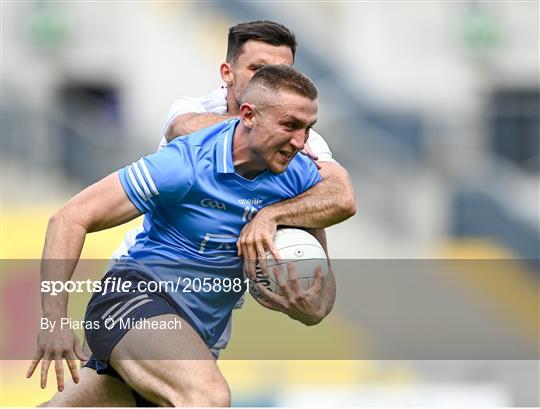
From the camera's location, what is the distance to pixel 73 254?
6.77 metres

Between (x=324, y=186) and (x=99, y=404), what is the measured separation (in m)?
1.54

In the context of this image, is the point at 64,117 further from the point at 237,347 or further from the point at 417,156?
the point at 237,347

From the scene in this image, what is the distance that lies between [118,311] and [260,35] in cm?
164

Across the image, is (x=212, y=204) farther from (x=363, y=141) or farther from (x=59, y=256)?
(x=363, y=141)

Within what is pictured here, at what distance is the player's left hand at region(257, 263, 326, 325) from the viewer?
7113 mm

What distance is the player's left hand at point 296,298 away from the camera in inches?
280

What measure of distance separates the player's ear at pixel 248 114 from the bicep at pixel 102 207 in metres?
0.64

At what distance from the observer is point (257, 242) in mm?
7039

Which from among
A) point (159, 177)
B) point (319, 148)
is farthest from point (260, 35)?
point (159, 177)

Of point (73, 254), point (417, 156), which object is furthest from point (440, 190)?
point (73, 254)

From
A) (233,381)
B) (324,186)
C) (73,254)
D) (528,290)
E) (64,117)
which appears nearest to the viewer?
(73,254)

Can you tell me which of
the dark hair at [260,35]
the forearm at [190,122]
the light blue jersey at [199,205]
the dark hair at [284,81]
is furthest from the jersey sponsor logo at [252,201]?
the dark hair at [260,35]

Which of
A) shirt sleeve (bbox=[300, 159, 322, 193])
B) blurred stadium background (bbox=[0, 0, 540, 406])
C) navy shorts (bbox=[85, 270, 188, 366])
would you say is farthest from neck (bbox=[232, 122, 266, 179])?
blurred stadium background (bbox=[0, 0, 540, 406])

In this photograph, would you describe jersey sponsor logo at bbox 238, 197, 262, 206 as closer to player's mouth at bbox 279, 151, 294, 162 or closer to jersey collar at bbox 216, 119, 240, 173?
jersey collar at bbox 216, 119, 240, 173
